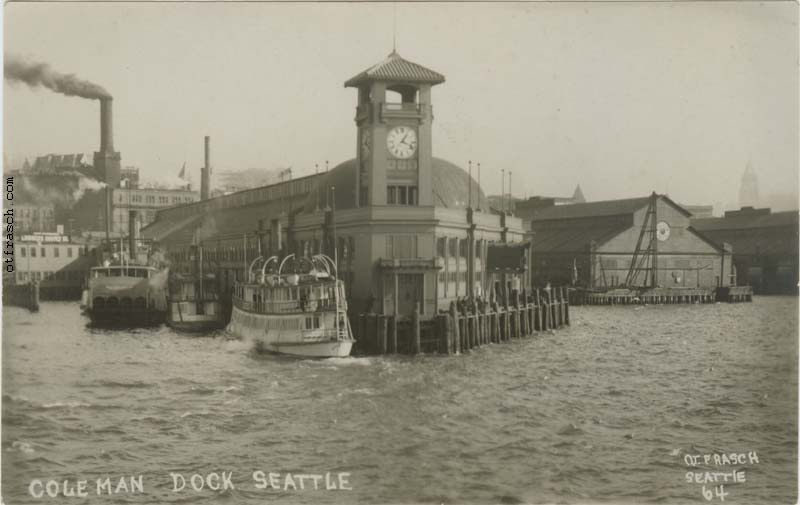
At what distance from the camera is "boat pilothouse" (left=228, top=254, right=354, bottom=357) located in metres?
21.7

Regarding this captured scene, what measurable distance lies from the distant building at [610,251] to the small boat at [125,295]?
21.9 meters

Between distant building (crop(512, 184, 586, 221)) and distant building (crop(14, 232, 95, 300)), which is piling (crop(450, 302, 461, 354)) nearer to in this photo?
distant building (crop(512, 184, 586, 221))

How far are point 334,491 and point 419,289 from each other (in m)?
11.5

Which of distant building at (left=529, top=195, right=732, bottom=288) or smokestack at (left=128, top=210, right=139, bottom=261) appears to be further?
distant building at (left=529, top=195, right=732, bottom=288)

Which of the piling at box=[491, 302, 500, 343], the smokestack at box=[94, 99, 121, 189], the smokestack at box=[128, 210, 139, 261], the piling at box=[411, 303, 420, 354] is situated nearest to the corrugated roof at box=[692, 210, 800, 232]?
the piling at box=[491, 302, 500, 343]

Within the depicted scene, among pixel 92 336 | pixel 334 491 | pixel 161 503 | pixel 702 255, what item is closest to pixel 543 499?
pixel 334 491

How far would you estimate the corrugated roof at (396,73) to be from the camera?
15.1 meters

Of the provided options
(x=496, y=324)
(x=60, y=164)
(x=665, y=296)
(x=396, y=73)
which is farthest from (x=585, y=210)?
(x=60, y=164)

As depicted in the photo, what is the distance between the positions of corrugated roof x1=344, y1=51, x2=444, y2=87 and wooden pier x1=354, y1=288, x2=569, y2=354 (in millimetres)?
8286

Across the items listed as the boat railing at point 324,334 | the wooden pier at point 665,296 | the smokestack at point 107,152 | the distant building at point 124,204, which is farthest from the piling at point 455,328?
the wooden pier at point 665,296

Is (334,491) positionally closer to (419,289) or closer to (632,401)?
(632,401)

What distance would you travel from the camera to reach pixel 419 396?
1738 centimetres

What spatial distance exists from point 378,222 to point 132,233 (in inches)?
325

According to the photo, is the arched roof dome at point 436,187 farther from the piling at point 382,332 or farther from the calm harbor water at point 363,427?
the calm harbor water at point 363,427
